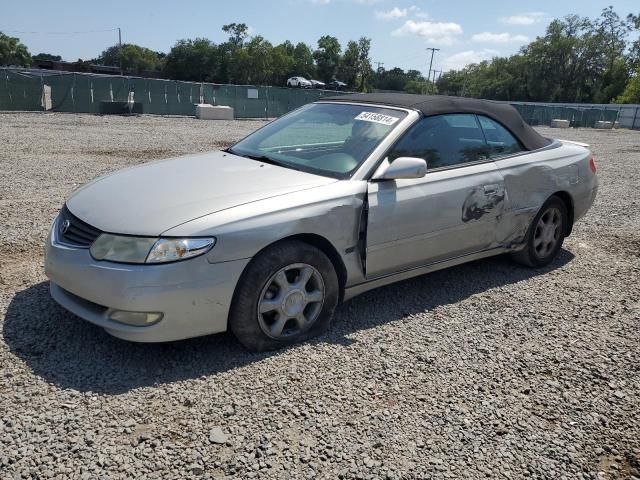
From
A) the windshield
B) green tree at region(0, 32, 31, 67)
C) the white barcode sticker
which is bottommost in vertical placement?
the windshield

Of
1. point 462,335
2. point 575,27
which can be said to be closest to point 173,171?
point 462,335

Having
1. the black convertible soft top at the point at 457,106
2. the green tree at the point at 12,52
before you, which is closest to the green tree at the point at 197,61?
the green tree at the point at 12,52

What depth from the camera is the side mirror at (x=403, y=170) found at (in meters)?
3.38

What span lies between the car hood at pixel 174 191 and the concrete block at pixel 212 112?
74.6 ft

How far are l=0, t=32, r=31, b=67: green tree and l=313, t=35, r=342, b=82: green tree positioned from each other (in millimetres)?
59439

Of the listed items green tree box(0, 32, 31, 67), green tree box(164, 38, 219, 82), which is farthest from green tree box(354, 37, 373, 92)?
green tree box(0, 32, 31, 67)

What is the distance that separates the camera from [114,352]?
10.0 ft

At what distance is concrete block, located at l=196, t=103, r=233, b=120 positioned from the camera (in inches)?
1000

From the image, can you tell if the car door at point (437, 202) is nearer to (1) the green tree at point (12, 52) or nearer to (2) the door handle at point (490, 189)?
(2) the door handle at point (490, 189)

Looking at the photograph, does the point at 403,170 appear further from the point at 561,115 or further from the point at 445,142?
the point at 561,115

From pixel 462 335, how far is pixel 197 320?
72.2 inches

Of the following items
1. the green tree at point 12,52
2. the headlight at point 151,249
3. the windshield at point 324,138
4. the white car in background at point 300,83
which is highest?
the green tree at point 12,52

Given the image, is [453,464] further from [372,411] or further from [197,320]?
[197,320]

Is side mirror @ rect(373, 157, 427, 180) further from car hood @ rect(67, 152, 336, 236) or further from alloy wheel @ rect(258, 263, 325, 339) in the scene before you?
alloy wheel @ rect(258, 263, 325, 339)
